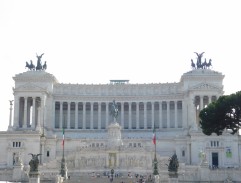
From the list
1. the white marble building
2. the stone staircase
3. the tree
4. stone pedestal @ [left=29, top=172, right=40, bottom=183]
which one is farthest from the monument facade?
stone pedestal @ [left=29, top=172, right=40, bottom=183]

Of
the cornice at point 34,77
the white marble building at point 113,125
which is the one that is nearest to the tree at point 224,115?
the white marble building at point 113,125

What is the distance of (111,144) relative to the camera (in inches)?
3686

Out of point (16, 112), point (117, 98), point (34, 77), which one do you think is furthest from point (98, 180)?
point (34, 77)

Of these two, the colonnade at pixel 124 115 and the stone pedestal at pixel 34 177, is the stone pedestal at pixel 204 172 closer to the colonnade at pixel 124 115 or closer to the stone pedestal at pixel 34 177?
the stone pedestal at pixel 34 177

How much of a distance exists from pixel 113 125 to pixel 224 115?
33.6 meters

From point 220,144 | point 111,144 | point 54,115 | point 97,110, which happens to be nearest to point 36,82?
point 54,115

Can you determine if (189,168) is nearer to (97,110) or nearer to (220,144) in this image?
(220,144)

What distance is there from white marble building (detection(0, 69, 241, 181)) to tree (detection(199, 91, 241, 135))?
1673 centimetres

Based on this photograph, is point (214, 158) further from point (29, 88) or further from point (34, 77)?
point (34, 77)

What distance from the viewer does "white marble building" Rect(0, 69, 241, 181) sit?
89.7 m

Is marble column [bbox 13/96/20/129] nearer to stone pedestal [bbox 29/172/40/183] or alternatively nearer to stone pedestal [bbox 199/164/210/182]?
stone pedestal [bbox 199/164/210/182]

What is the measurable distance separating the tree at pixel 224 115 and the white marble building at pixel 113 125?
16728mm

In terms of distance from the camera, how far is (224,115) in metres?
67.3

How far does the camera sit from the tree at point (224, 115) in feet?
219
